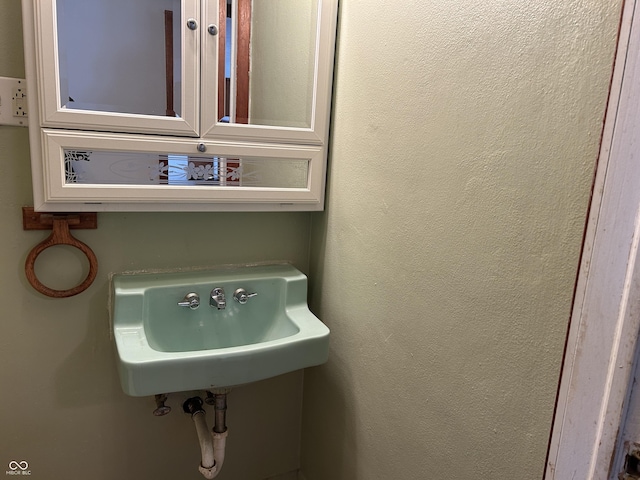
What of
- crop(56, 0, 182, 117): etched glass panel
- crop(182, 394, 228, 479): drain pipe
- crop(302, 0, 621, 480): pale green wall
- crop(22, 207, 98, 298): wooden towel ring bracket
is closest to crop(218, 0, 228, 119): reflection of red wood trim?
crop(56, 0, 182, 117): etched glass panel

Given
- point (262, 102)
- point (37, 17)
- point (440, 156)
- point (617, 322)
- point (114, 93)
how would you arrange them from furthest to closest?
point (262, 102) → point (114, 93) → point (37, 17) → point (440, 156) → point (617, 322)

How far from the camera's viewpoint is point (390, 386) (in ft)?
3.48

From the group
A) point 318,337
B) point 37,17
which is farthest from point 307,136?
point 37,17

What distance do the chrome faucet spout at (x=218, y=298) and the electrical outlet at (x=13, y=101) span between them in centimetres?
65

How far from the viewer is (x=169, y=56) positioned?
1138 millimetres

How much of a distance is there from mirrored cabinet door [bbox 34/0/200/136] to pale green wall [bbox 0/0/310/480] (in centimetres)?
13

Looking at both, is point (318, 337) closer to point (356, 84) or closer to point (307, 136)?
point (307, 136)

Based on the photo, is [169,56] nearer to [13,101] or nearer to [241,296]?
[13,101]

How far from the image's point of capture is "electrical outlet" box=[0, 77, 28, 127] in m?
1.05

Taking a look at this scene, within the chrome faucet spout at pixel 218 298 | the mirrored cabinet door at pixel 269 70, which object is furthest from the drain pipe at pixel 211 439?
the mirrored cabinet door at pixel 269 70

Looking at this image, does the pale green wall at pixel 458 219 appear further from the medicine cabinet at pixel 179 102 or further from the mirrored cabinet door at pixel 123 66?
the mirrored cabinet door at pixel 123 66

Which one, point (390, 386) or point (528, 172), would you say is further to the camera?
point (390, 386)

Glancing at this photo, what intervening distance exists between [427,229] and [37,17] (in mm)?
985

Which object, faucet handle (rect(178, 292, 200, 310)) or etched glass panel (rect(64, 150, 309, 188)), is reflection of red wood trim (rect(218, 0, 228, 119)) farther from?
faucet handle (rect(178, 292, 200, 310))
